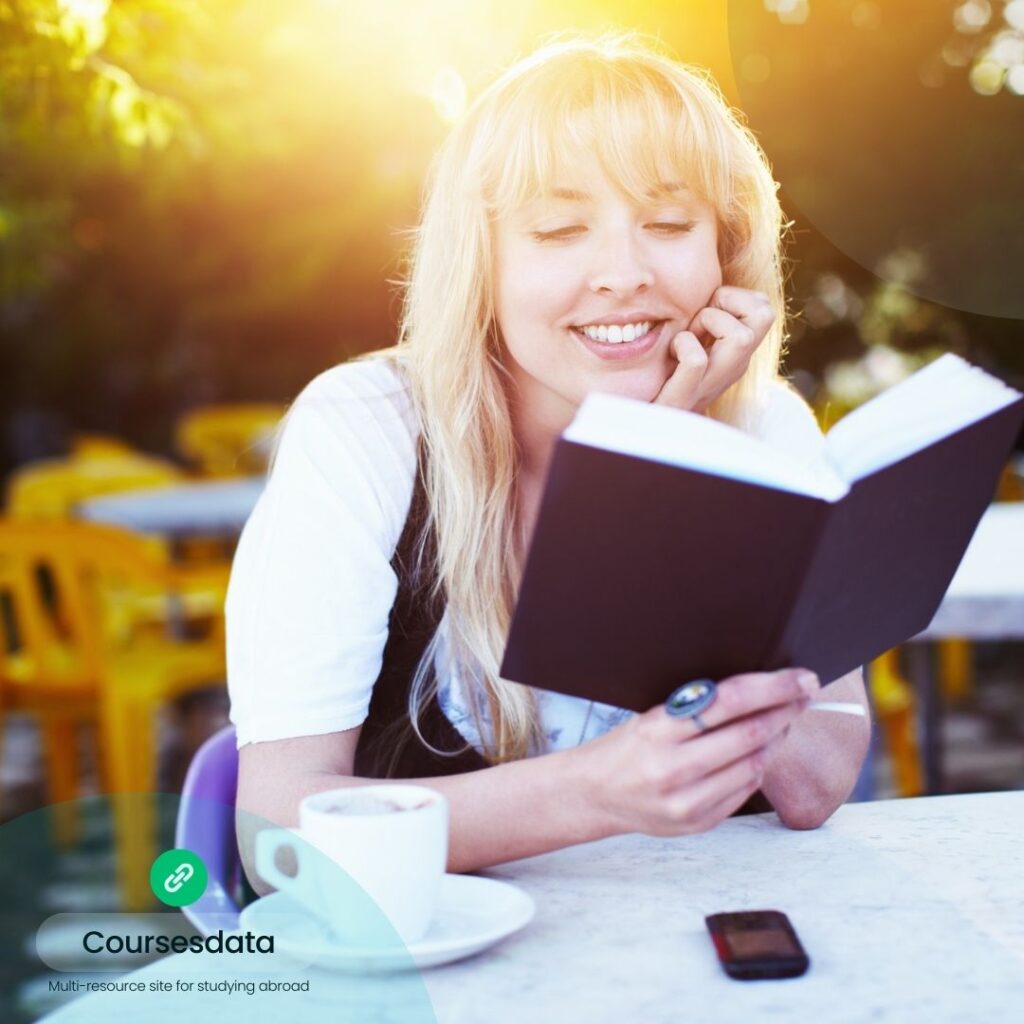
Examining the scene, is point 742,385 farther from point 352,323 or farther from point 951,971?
point 352,323

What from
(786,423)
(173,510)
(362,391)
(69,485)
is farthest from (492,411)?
(69,485)

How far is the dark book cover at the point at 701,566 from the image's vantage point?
965 mm

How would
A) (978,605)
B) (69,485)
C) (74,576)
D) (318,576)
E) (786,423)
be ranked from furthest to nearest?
(69,485) < (74,576) < (978,605) < (786,423) < (318,576)

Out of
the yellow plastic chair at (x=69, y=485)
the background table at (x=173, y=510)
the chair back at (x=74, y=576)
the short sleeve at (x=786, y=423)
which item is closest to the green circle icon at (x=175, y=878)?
the short sleeve at (x=786, y=423)

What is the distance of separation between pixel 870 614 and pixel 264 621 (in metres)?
0.60

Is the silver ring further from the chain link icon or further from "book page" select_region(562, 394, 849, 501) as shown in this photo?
the chain link icon

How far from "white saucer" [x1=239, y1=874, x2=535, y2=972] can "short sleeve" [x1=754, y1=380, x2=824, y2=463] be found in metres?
0.91

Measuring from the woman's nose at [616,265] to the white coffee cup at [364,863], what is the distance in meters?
0.79

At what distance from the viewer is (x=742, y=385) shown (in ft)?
6.08

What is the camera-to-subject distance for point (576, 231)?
1594 millimetres

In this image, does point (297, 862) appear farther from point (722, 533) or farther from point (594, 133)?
point (594, 133)

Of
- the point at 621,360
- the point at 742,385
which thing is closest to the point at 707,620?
the point at 621,360

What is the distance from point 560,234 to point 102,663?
2.49 m

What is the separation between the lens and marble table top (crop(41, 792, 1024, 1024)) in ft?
2.90
